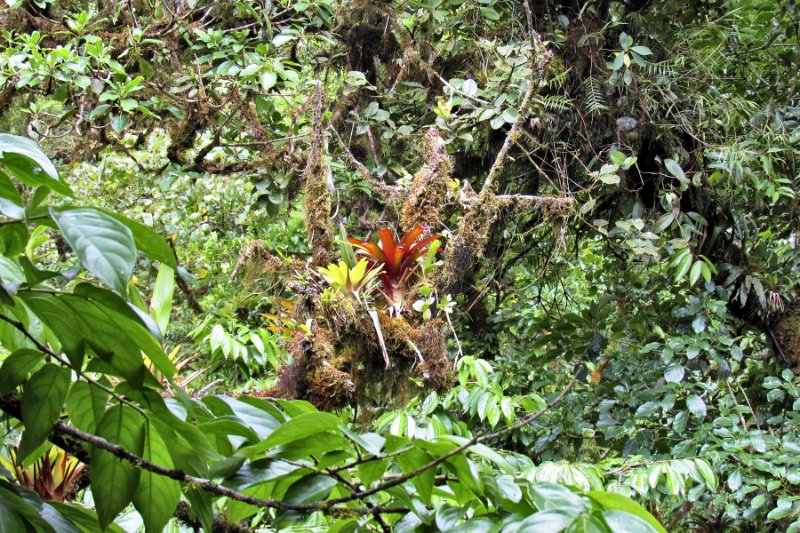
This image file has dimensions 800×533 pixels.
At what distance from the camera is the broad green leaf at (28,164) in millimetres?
407

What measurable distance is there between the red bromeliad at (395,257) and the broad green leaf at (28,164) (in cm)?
115

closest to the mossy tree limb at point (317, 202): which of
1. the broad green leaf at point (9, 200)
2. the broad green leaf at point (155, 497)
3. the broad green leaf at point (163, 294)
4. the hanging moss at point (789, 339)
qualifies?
the broad green leaf at point (163, 294)

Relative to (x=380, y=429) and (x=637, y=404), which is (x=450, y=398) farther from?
(x=637, y=404)

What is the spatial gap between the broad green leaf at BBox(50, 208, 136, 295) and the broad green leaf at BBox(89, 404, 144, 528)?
0.18 m

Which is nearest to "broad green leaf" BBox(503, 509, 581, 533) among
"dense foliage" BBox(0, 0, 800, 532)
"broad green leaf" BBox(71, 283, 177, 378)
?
"broad green leaf" BBox(71, 283, 177, 378)

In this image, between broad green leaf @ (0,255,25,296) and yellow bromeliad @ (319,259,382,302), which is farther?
yellow bromeliad @ (319,259,382,302)

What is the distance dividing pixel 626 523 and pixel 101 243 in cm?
33

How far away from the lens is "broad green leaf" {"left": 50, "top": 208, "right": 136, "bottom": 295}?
0.34m

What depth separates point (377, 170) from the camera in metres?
2.33

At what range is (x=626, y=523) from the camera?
378 mm

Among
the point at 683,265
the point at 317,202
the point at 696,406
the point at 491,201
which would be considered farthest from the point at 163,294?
the point at 696,406

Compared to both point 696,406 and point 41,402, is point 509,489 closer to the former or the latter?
point 41,402

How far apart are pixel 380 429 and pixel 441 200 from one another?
59 centimetres

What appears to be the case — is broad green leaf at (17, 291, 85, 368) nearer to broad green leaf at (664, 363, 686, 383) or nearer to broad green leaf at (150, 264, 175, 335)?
broad green leaf at (150, 264, 175, 335)
